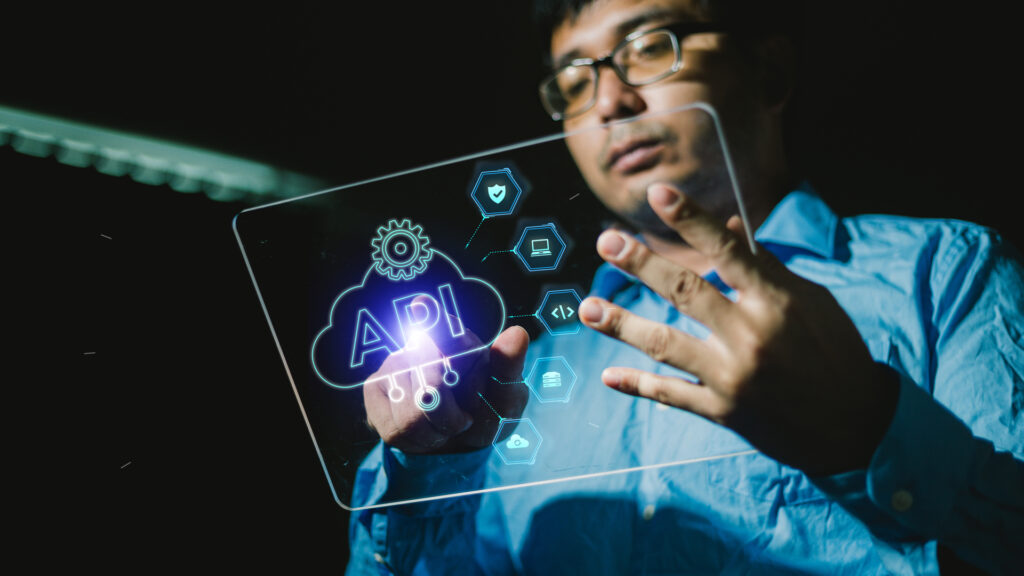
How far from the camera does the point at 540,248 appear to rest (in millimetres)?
644

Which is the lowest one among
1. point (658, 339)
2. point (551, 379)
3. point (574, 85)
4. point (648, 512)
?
point (648, 512)

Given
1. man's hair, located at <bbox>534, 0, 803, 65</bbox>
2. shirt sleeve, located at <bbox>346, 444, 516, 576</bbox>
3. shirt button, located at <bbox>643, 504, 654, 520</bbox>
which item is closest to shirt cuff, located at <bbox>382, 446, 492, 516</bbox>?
shirt sleeve, located at <bbox>346, 444, 516, 576</bbox>

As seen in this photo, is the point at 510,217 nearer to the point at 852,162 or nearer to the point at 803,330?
the point at 803,330

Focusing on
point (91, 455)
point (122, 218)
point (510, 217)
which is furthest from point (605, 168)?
point (91, 455)

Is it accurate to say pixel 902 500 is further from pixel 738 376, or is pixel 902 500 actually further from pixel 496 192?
pixel 496 192

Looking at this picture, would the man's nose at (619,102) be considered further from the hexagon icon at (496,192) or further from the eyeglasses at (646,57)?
the hexagon icon at (496,192)

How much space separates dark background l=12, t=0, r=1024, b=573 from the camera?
0.91 meters

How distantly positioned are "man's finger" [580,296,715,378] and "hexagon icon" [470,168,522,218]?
214 mm

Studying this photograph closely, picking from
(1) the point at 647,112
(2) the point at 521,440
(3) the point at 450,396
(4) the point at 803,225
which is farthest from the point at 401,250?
(4) the point at 803,225

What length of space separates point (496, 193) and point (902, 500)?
1.78 ft

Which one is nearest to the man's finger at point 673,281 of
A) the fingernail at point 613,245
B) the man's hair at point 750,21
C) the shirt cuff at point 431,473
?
the fingernail at point 613,245

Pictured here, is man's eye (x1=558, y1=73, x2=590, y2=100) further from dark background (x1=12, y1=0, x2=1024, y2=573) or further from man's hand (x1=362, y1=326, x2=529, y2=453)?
man's hand (x1=362, y1=326, x2=529, y2=453)

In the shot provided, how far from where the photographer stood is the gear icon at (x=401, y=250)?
0.67 meters

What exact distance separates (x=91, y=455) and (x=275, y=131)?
69cm
